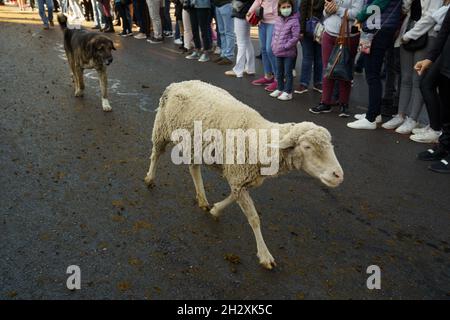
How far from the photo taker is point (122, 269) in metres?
2.75

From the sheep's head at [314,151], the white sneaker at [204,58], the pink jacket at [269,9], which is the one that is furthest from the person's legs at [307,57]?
the sheep's head at [314,151]

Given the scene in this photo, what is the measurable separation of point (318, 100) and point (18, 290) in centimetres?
561

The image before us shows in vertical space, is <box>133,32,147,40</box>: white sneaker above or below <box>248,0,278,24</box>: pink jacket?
below

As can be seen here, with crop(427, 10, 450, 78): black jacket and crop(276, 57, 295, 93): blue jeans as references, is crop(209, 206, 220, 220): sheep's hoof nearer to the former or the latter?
crop(427, 10, 450, 78): black jacket

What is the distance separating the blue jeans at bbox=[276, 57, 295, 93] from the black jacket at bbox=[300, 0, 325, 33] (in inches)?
21.4

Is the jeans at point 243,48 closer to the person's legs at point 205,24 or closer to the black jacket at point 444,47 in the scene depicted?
the person's legs at point 205,24

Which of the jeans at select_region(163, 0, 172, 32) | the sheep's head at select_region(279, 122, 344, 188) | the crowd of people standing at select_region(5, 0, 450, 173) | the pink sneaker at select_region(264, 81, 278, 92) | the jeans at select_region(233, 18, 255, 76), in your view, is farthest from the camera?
the jeans at select_region(163, 0, 172, 32)

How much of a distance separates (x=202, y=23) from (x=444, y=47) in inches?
236

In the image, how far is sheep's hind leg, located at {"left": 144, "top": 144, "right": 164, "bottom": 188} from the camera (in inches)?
147

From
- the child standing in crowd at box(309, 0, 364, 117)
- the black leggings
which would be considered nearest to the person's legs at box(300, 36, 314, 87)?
the child standing in crowd at box(309, 0, 364, 117)

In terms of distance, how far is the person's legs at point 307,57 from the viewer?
685 cm

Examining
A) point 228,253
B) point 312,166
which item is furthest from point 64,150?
point 312,166
